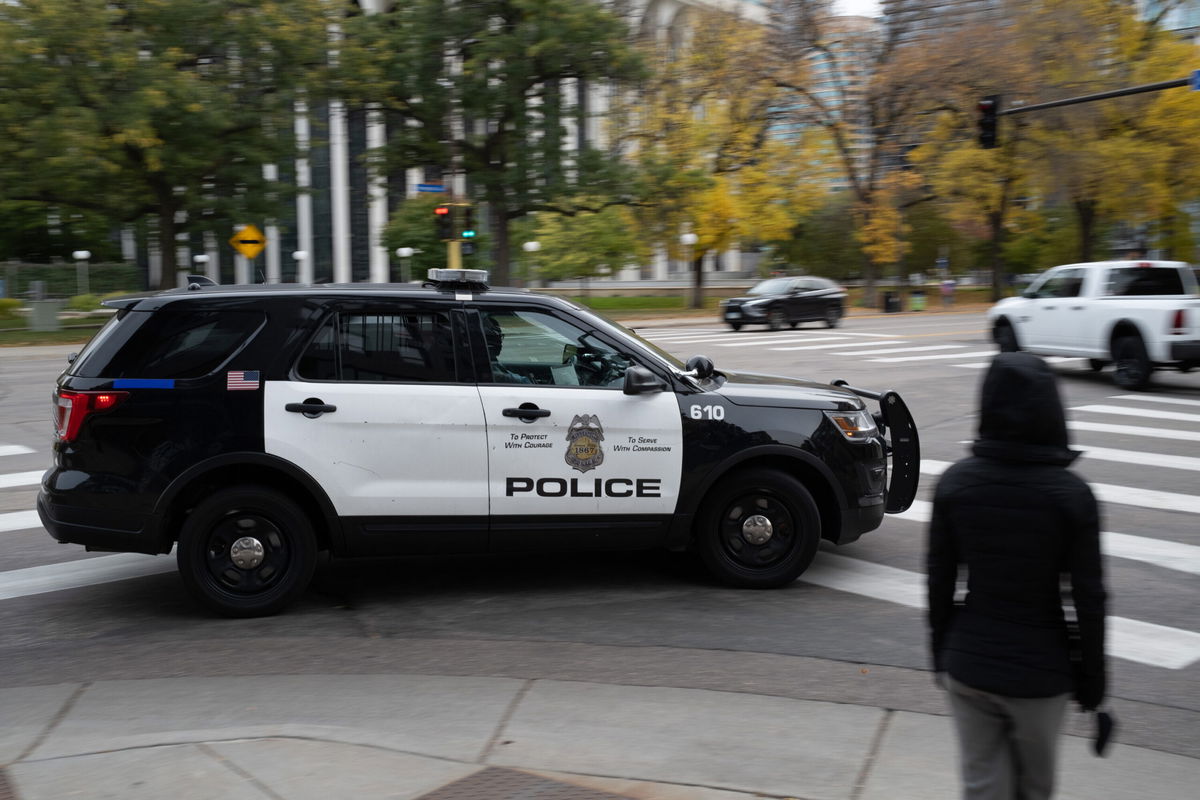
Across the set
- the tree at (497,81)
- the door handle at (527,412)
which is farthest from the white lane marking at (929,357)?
the tree at (497,81)

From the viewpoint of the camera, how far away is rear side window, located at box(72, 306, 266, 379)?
632cm

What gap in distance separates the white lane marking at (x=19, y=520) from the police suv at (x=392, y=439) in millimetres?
2747

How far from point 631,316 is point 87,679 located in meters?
39.8

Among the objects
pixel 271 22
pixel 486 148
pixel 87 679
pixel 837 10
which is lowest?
pixel 87 679

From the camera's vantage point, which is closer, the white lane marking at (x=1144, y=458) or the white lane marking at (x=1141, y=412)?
the white lane marking at (x=1144, y=458)

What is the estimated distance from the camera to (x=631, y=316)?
44906 millimetres

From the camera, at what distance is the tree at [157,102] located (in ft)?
98.5

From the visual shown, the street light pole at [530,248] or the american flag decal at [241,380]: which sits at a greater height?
the street light pole at [530,248]

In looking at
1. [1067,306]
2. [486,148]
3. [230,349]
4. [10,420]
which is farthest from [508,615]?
[486,148]

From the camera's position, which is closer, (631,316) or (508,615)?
(508,615)

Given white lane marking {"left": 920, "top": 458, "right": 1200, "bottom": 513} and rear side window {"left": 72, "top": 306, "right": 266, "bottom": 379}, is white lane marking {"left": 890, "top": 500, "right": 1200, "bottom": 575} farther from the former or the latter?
rear side window {"left": 72, "top": 306, "right": 266, "bottom": 379}

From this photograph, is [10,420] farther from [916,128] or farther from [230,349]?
[916,128]

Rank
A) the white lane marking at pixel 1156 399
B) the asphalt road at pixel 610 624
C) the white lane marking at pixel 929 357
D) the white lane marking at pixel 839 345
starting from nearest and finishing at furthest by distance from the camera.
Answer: the asphalt road at pixel 610 624, the white lane marking at pixel 1156 399, the white lane marking at pixel 929 357, the white lane marking at pixel 839 345

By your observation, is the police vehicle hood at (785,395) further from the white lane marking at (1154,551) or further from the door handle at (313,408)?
the door handle at (313,408)
